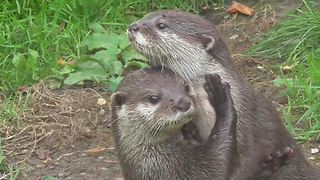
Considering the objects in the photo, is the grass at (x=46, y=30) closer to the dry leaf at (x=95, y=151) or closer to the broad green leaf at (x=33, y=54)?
the broad green leaf at (x=33, y=54)

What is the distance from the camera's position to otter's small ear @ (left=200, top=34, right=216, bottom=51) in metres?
4.85

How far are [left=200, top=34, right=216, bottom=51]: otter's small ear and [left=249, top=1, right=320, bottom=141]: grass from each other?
3.62 feet

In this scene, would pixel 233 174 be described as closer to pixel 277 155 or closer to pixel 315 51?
pixel 277 155

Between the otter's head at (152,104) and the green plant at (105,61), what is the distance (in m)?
1.62

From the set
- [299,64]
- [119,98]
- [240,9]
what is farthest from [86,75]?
[119,98]

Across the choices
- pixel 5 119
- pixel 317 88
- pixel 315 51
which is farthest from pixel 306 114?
pixel 5 119

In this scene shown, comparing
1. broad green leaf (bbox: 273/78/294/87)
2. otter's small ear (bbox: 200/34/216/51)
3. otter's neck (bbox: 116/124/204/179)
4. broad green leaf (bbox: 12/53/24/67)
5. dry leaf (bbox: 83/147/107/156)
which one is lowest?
dry leaf (bbox: 83/147/107/156)

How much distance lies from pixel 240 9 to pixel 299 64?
1.20 m

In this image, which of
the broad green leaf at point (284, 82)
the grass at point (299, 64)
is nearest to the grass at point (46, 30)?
the grass at point (299, 64)

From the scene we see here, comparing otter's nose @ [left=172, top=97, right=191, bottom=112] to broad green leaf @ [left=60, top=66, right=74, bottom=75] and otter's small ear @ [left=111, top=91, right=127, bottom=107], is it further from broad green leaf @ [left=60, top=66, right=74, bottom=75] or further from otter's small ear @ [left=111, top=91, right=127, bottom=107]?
broad green leaf @ [left=60, top=66, right=74, bottom=75]

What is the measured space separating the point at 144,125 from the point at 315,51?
2.21 meters

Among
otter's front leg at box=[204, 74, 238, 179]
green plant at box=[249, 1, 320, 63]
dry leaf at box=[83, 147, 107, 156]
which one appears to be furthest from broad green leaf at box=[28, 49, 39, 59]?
otter's front leg at box=[204, 74, 238, 179]

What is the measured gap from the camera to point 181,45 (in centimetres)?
490

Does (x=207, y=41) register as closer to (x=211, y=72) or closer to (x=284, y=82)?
(x=211, y=72)
